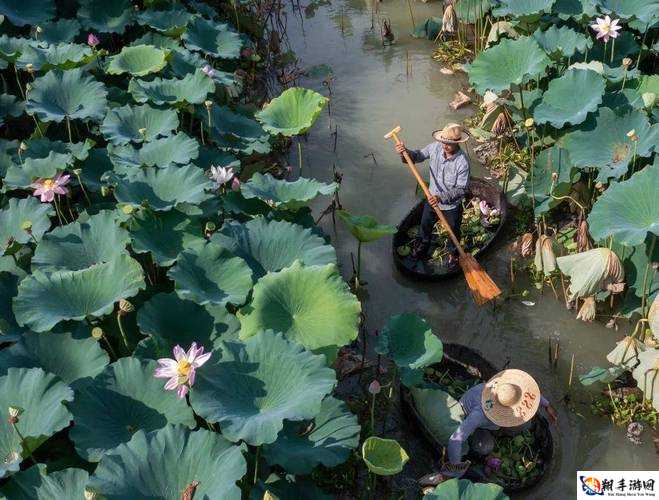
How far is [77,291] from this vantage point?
11.9 ft

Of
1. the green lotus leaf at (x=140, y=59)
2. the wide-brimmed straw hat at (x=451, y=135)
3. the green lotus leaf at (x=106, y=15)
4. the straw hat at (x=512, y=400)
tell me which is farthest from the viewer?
the green lotus leaf at (x=106, y=15)

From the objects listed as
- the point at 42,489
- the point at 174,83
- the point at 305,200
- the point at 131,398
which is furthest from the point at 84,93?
the point at 42,489

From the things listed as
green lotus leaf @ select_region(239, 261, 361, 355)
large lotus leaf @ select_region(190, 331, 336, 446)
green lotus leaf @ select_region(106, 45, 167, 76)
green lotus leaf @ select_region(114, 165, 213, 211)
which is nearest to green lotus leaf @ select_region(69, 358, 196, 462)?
large lotus leaf @ select_region(190, 331, 336, 446)

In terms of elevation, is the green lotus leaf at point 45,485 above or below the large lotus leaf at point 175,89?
below

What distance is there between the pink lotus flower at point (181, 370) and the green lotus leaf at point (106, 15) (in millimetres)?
4763

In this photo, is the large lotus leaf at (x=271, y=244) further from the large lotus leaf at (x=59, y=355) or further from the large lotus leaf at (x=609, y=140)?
the large lotus leaf at (x=609, y=140)

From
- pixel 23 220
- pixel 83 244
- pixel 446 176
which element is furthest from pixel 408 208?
pixel 23 220

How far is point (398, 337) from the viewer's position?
13.3 ft

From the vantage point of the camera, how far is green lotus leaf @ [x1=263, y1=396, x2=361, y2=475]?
3.09 m

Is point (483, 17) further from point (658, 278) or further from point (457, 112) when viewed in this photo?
point (658, 278)

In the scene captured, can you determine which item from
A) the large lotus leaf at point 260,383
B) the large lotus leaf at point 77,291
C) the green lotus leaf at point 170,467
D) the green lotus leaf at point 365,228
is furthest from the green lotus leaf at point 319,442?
the green lotus leaf at point 365,228

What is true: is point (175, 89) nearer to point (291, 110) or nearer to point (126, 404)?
point (291, 110)

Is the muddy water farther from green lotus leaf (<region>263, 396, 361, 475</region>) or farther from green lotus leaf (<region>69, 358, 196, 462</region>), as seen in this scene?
green lotus leaf (<region>69, 358, 196, 462</region>)

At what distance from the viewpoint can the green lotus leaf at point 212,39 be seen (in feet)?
21.3
